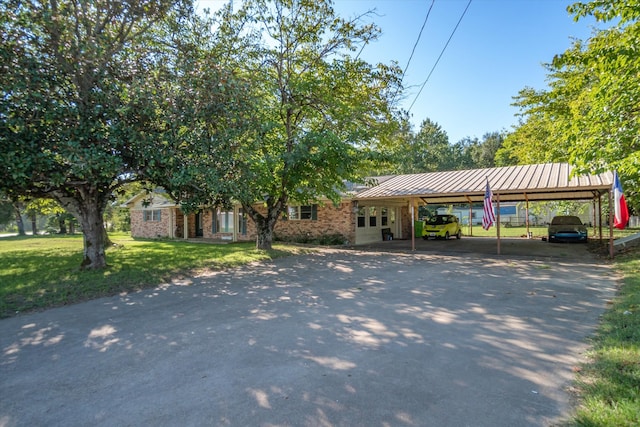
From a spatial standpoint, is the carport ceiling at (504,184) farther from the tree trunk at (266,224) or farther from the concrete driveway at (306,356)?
the concrete driveway at (306,356)

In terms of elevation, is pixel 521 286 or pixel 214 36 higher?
pixel 214 36

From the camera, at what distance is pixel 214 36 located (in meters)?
11.6

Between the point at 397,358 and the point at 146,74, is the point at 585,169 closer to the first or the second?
the point at 397,358

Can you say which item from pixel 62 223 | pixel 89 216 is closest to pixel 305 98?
pixel 89 216

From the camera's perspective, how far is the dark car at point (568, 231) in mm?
16812

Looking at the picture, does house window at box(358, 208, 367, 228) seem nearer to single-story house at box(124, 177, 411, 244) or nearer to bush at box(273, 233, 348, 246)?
single-story house at box(124, 177, 411, 244)

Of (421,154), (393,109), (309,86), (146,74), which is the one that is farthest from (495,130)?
(146,74)

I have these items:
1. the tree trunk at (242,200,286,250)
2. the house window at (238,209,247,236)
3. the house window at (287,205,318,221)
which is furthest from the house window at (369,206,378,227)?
the house window at (238,209,247,236)

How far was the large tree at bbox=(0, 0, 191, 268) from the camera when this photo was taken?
6758 millimetres

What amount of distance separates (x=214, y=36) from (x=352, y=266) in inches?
356

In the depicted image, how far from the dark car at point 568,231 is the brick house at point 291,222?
810cm

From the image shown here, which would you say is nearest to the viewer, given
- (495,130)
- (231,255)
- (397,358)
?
(397,358)

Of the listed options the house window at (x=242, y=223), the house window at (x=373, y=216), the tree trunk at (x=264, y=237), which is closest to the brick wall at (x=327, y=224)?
the house window at (x=373, y=216)

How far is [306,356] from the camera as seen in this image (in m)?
3.95
